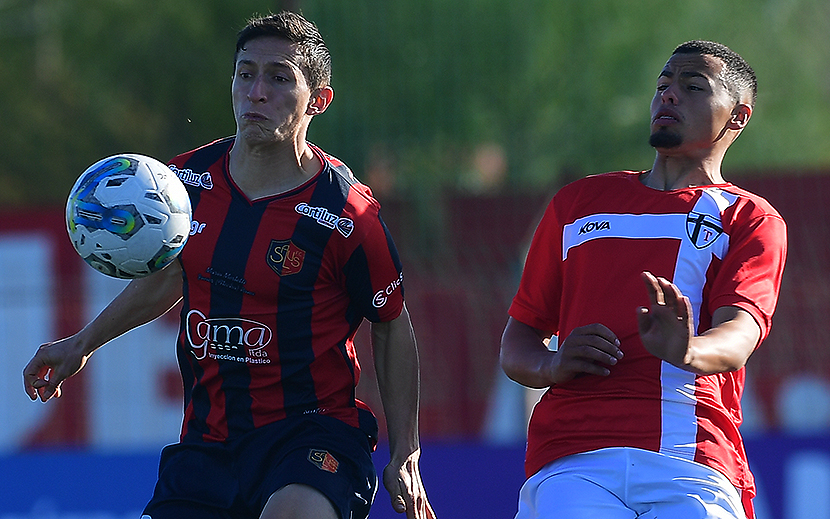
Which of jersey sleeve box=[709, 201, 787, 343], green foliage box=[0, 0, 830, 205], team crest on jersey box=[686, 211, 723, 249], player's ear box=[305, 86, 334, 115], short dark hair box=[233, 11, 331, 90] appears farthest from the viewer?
green foliage box=[0, 0, 830, 205]

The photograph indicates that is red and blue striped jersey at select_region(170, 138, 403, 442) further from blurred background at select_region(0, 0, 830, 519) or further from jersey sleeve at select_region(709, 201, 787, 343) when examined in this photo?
blurred background at select_region(0, 0, 830, 519)

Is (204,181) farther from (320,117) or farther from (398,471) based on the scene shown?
(320,117)

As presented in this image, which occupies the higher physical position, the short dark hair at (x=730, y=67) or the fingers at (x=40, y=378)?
the short dark hair at (x=730, y=67)

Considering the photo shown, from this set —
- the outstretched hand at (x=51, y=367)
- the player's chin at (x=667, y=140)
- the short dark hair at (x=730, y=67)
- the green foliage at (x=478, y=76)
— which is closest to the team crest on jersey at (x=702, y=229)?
the player's chin at (x=667, y=140)

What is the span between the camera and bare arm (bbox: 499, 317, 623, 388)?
362cm

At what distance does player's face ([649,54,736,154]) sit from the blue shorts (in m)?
1.52

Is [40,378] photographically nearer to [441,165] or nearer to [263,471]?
[263,471]

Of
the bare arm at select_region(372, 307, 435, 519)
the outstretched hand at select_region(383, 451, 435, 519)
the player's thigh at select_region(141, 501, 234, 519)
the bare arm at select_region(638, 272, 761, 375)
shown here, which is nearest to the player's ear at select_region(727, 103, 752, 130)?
the bare arm at select_region(638, 272, 761, 375)

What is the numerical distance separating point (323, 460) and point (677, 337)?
4.25 ft

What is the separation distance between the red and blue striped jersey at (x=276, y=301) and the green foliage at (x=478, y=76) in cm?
745

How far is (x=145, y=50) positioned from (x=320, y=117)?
4.72 m

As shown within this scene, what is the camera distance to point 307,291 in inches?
160

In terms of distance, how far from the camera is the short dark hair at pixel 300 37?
414 cm

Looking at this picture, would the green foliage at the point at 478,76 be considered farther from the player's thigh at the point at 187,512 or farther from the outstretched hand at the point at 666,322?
the outstretched hand at the point at 666,322
